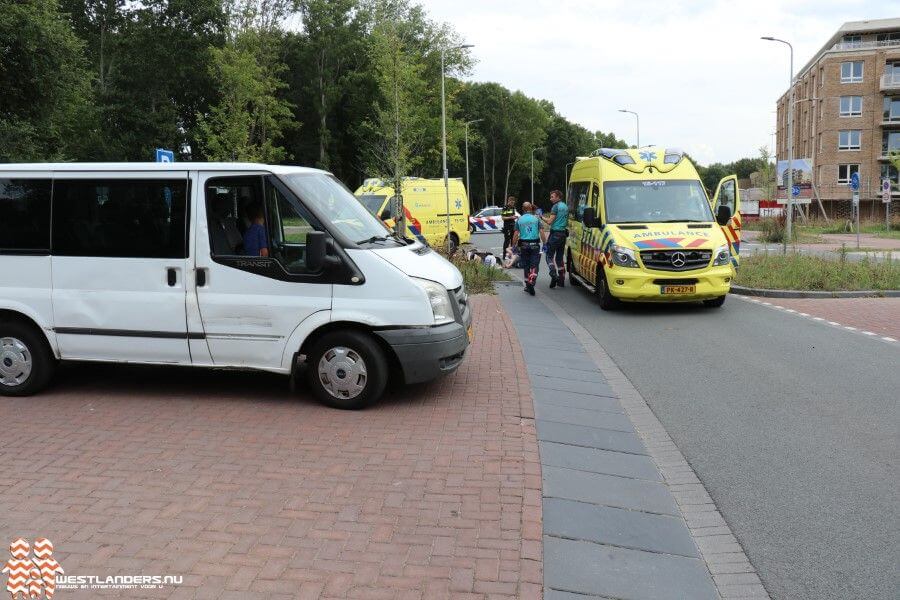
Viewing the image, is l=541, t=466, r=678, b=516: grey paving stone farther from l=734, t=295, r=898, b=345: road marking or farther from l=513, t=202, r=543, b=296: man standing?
l=513, t=202, r=543, b=296: man standing

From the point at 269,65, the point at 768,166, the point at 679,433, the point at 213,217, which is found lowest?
the point at 679,433

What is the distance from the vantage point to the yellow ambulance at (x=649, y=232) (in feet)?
41.0

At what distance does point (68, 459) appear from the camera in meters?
5.34

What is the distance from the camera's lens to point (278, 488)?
4.86 meters

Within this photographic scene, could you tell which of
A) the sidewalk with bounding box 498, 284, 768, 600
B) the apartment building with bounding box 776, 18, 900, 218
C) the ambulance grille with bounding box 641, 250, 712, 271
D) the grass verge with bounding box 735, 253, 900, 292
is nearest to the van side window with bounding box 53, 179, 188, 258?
the sidewalk with bounding box 498, 284, 768, 600

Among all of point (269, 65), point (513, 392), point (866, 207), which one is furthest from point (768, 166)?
point (513, 392)

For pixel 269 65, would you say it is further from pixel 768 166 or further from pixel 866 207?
pixel 866 207

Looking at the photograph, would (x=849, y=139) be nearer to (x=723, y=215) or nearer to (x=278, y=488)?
(x=723, y=215)

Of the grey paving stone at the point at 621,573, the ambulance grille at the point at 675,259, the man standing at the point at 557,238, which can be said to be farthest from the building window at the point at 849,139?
the grey paving stone at the point at 621,573

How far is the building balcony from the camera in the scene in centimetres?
6589

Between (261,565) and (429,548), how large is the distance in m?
0.81

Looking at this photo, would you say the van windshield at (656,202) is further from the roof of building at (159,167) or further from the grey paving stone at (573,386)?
the roof of building at (159,167)

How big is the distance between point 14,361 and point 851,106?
7253 centimetres

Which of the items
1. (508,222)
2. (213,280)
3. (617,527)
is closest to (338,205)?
(213,280)
